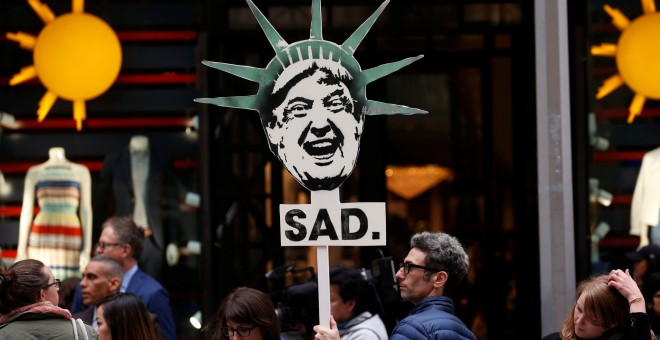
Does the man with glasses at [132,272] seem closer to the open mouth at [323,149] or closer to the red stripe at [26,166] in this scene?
the red stripe at [26,166]

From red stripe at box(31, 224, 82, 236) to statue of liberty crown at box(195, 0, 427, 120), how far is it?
4.28 metres

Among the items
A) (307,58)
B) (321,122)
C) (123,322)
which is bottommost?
(123,322)

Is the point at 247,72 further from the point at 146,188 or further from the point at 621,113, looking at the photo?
the point at 621,113

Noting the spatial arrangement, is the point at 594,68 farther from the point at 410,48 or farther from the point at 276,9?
the point at 276,9

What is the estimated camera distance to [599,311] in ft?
17.0

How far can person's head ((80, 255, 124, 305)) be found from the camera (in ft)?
22.7

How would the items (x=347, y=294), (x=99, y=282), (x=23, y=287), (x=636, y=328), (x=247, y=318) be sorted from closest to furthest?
(x=636, y=328) < (x=23, y=287) < (x=247, y=318) < (x=347, y=294) < (x=99, y=282)

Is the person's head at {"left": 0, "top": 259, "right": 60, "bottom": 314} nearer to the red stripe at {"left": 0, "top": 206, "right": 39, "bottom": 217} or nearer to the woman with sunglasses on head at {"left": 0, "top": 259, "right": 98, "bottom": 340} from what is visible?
the woman with sunglasses on head at {"left": 0, "top": 259, "right": 98, "bottom": 340}

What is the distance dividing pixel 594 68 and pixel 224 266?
312cm

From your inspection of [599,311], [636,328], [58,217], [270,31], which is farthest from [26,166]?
[636,328]

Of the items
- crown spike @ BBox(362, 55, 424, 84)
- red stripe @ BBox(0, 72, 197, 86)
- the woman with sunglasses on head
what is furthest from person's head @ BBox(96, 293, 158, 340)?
red stripe @ BBox(0, 72, 197, 86)

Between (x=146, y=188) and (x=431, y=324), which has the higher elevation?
(x=146, y=188)

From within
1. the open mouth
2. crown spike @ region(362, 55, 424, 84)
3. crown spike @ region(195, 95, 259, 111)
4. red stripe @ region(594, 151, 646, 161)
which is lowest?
red stripe @ region(594, 151, 646, 161)

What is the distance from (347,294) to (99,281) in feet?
4.50
